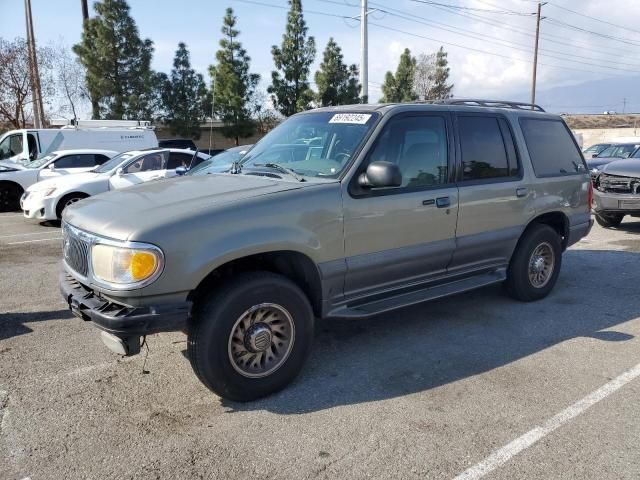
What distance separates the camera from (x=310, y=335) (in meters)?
3.75

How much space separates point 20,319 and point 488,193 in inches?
182

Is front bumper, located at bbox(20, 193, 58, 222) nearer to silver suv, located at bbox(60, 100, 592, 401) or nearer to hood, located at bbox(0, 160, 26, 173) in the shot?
hood, located at bbox(0, 160, 26, 173)

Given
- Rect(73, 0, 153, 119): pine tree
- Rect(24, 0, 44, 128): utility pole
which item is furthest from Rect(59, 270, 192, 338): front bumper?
Rect(73, 0, 153, 119): pine tree

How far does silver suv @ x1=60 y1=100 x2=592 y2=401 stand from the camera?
3.19 m

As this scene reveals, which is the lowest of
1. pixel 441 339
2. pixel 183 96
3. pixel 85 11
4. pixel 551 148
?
pixel 441 339

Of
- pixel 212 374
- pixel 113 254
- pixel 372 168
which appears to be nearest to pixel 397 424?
pixel 212 374

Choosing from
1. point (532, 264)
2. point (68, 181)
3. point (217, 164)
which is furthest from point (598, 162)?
point (68, 181)

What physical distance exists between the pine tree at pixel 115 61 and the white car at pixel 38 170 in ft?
53.7

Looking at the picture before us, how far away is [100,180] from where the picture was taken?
11.3 metres

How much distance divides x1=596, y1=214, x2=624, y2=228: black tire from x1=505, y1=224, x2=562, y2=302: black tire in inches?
215

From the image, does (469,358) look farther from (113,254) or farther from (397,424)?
(113,254)

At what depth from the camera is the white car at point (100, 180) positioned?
35.5ft

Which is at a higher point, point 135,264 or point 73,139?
point 73,139

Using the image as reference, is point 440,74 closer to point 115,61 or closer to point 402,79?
point 402,79
